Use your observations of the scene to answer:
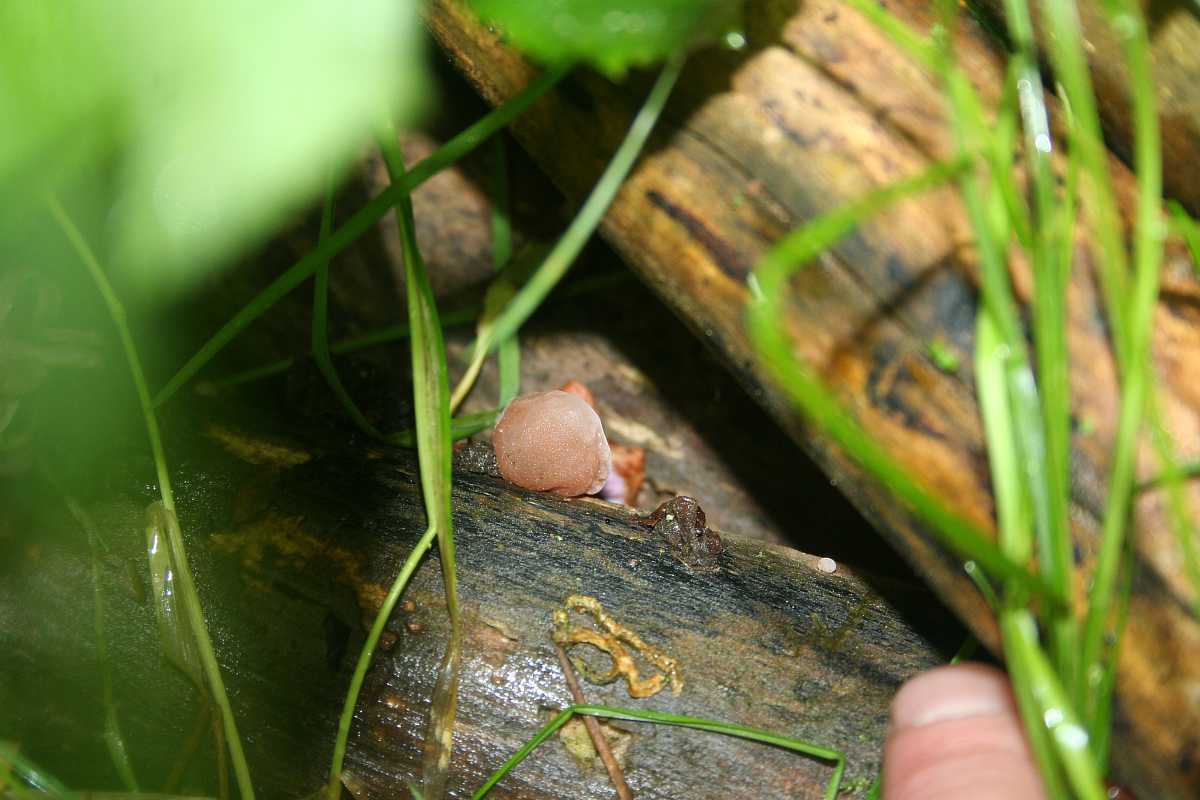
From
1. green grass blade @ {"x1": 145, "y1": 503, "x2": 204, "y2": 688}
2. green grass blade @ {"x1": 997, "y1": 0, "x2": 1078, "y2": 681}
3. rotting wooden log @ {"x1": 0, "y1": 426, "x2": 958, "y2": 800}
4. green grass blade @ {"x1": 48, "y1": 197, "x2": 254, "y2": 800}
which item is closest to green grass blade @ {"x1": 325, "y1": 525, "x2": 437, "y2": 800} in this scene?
rotting wooden log @ {"x1": 0, "y1": 426, "x2": 958, "y2": 800}

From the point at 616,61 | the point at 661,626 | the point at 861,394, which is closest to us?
the point at 616,61

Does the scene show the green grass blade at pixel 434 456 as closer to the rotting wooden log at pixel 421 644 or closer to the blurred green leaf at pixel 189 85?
the rotting wooden log at pixel 421 644

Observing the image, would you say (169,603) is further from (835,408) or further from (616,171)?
(835,408)

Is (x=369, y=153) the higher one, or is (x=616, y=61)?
(x=616, y=61)

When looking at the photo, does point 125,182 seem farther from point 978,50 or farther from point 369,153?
point 978,50

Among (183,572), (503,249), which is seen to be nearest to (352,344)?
(503,249)

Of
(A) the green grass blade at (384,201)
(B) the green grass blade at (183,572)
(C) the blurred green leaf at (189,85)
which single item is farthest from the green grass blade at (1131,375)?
(B) the green grass blade at (183,572)

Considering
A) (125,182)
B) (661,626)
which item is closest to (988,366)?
(661,626)
